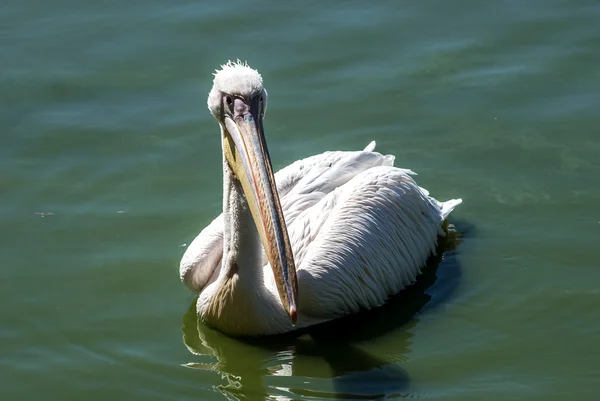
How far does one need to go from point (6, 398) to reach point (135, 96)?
3787 millimetres

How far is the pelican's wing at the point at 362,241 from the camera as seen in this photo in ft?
21.0

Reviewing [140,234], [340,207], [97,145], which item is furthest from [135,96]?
[340,207]

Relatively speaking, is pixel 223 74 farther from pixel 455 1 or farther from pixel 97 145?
pixel 455 1

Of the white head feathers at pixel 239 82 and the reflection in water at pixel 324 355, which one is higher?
the white head feathers at pixel 239 82

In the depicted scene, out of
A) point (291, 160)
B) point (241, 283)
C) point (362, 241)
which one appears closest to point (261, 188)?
point (241, 283)

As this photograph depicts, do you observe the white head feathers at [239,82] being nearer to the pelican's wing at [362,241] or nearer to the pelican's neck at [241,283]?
the pelican's neck at [241,283]

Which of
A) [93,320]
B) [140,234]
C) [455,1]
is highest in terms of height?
[455,1]

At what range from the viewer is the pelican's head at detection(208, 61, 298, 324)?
565 cm

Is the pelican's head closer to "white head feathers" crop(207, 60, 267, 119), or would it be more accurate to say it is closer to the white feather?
"white head feathers" crop(207, 60, 267, 119)

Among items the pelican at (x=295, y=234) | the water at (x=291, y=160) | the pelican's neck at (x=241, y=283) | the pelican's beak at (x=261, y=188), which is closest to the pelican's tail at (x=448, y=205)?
the pelican at (x=295, y=234)

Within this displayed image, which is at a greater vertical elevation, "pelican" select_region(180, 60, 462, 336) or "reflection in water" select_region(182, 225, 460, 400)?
"pelican" select_region(180, 60, 462, 336)

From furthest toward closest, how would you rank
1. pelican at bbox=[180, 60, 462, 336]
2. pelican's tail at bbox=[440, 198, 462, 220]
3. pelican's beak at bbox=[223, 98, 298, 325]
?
pelican's tail at bbox=[440, 198, 462, 220] < pelican at bbox=[180, 60, 462, 336] < pelican's beak at bbox=[223, 98, 298, 325]

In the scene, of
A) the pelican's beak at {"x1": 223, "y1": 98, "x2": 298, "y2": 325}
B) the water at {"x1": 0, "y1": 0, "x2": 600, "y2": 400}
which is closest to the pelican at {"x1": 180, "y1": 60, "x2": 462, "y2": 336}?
the pelican's beak at {"x1": 223, "y1": 98, "x2": 298, "y2": 325}

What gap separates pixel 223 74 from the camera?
19.4 ft
